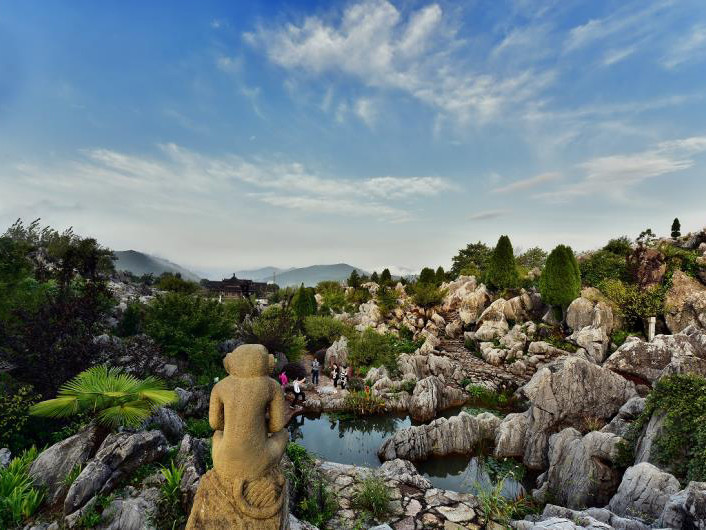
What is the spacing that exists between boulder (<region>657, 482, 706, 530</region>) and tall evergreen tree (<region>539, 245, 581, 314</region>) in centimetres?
2236

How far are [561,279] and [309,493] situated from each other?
81.4 ft

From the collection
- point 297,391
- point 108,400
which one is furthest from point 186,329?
point 108,400

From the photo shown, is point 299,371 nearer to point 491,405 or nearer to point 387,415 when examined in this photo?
point 387,415

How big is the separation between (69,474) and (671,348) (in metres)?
21.4

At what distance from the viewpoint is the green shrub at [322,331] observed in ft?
85.6

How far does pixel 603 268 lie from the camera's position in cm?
2750

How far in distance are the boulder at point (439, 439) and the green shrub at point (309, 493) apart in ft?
12.6

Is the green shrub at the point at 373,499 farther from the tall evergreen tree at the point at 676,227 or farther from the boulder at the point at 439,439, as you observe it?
the tall evergreen tree at the point at 676,227

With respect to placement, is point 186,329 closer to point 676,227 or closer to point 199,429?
point 199,429

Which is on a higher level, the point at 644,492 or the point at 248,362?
the point at 248,362

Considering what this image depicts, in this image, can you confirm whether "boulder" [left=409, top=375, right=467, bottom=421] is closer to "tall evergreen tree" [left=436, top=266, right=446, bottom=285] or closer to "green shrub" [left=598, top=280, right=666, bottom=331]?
"green shrub" [left=598, top=280, right=666, bottom=331]

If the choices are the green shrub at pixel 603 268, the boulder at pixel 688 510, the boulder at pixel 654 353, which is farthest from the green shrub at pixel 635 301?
the boulder at pixel 688 510

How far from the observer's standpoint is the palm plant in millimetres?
6863

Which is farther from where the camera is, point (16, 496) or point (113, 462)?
point (113, 462)
